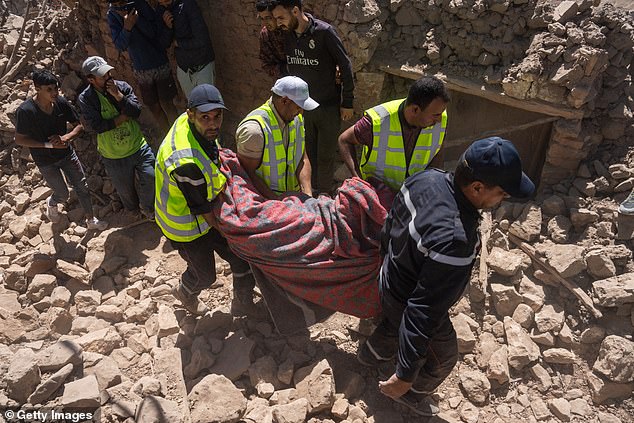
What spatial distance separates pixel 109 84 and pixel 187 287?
198cm

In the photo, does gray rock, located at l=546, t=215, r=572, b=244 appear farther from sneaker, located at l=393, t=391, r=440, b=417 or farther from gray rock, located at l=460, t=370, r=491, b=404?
sneaker, located at l=393, t=391, r=440, b=417

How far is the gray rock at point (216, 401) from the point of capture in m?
2.86

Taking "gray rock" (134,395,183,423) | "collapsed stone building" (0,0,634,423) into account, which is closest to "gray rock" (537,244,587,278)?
"collapsed stone building" (0,0,634,423)

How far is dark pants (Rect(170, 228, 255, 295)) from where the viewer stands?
11.1ft

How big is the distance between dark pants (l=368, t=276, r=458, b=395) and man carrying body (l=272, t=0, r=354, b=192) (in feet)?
6.94

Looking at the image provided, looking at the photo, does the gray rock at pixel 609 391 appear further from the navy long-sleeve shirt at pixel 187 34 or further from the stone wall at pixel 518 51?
the navy long-sleeve shirt at pixel 187 34

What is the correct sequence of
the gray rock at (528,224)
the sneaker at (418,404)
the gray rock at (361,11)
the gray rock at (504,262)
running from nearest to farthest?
the sneaker at (418,404), the gray rock at (504,262), the gray rock at (528,224), the gray rock at (361,11)

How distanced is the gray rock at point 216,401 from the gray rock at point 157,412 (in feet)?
0.32

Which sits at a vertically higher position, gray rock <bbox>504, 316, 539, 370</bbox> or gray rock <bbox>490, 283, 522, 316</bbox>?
gray rock <bbox>490, 283, 522, 316</bbox>

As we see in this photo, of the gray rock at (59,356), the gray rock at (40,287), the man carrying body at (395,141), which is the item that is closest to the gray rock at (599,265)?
the man carrying body at (395,141)

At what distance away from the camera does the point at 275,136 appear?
3221mm

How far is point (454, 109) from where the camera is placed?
4.84 m

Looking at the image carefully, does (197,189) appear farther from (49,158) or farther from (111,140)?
(49,158)

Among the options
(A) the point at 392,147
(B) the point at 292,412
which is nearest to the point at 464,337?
(B) the point at 292,412
